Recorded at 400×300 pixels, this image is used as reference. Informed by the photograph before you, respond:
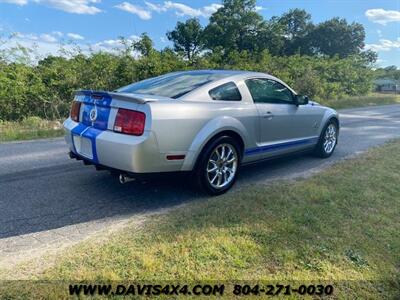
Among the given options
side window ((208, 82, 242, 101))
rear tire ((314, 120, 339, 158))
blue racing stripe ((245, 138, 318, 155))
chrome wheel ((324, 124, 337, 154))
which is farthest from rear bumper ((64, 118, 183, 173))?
chrome wheel ((324, 124, 337, 154))

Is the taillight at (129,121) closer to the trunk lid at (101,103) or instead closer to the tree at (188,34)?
the trunk lid at (101,103)

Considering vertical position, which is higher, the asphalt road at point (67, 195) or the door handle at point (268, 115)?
the door handle at point (268, 115)

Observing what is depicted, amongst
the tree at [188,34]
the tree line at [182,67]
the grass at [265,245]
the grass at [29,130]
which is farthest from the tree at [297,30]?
the grass at [265,245]

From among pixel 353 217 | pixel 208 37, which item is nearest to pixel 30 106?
pixel 353 217

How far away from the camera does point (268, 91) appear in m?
5.11

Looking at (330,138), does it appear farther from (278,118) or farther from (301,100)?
(278,118)

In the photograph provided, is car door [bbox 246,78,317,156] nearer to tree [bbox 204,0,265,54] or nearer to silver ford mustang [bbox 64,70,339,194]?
silver ford mustang [bbox 64,70,339,194]

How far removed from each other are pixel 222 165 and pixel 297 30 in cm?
6205

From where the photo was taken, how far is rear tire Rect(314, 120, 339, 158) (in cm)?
629

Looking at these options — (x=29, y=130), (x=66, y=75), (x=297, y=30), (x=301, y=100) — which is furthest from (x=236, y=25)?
(x=301, y=100)

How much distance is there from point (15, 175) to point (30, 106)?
750 centimetres

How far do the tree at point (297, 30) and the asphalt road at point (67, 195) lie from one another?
56180mm

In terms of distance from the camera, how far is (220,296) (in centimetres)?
246

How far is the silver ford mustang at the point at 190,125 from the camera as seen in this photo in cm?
363
